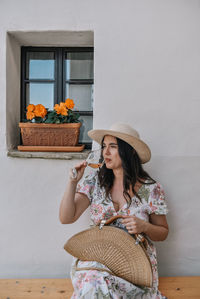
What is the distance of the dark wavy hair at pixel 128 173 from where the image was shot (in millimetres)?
1897

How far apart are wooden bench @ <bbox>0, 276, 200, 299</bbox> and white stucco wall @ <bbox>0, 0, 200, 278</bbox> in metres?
0.19

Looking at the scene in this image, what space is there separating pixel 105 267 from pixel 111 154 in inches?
27.6

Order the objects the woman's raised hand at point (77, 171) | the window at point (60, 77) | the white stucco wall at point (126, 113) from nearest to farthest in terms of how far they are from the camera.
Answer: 1. the woman's raised hand at point (77, 171)
2. the white stucco wall at point (126, 113)
3. the window at point (60, 77)

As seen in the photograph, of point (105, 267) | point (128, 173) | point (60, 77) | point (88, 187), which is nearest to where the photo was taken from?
point (105, 267)

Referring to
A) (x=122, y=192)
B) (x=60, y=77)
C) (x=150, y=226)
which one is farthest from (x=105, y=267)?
(x=60, y=77)

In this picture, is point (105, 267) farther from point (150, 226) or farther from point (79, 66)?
point (79, 66)

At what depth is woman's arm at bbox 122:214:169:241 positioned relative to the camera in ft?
5.50

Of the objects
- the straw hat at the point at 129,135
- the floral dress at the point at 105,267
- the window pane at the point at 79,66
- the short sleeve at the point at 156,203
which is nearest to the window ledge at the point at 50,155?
the floral dress at the point at 105,267

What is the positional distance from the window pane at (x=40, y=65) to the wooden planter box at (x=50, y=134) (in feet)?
1.82

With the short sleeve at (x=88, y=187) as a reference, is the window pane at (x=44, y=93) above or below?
above

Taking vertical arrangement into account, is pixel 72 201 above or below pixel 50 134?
below

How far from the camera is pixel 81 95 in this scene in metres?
2.54

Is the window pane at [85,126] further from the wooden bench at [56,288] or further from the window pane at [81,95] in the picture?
the wooden bench at [56,288]

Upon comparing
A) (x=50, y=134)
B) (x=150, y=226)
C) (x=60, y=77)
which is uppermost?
(x=60, y=77)
